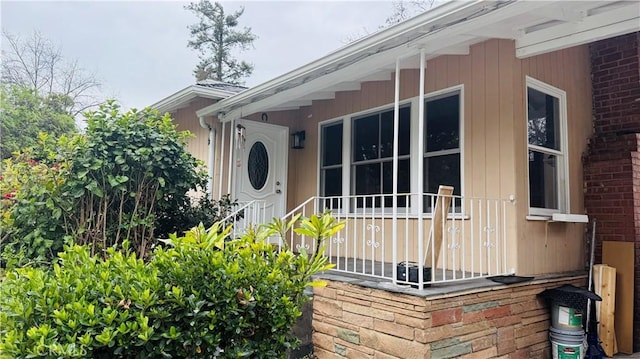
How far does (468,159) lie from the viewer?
4176 mm

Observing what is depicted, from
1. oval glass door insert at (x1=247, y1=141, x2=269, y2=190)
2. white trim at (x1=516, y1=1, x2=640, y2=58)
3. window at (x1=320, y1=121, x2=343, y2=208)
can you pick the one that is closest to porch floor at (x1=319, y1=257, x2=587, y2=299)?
window at (x1=320, y1=121, x2=343, y2=208)

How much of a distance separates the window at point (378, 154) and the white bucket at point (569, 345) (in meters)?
1.99

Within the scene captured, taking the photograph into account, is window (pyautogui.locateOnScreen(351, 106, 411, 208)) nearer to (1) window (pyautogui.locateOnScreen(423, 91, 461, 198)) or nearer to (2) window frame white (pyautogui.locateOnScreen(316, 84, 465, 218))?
(2) window frame white (pyautogui.locateOnScreen(316, 84, 465, 218))

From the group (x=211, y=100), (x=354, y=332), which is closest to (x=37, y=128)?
(x=211, y=100)

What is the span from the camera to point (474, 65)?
13.8ft

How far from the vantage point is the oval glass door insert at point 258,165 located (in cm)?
627

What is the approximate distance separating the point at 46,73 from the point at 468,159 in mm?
17924

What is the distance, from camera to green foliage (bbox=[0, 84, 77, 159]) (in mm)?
11445

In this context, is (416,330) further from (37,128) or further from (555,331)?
(37,128)

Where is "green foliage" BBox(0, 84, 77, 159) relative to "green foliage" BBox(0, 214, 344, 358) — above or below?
above

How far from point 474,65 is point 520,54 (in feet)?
2.12

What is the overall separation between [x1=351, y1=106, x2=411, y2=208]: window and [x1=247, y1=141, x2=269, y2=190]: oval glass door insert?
5.06ft

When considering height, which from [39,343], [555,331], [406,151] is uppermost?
[406,151]

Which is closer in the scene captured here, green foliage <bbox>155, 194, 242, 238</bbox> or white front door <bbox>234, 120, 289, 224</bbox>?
green foliage <bbox>155, 194, 242, 238</bbox>
